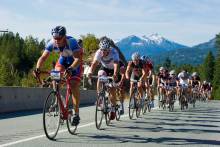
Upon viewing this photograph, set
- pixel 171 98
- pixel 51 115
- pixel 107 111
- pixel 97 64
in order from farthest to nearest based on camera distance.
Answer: pixel 171 98
pixel 97 64
pixel 107 111
pixel 51 115

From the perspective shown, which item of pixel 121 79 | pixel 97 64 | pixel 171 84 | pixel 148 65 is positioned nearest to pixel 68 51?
pixel 97 64

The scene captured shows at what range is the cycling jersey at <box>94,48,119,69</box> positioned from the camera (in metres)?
11.5

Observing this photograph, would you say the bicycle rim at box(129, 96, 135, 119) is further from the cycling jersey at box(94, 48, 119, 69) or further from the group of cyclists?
the cycling jersey at box(94, 48, 119, 69)

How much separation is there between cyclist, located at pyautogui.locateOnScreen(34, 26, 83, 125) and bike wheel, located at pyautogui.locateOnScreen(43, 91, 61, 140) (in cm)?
47

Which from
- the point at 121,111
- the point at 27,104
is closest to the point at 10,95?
the point at 27,104

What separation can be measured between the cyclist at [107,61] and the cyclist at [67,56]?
150 cm

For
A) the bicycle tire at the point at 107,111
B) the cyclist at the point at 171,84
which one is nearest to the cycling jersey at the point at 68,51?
the bicycle tire at the point at 107,111

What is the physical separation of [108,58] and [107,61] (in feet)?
0.30

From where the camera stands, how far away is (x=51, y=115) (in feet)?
29.7

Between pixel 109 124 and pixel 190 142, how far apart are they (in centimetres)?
287

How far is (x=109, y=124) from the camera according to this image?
11.9 metres

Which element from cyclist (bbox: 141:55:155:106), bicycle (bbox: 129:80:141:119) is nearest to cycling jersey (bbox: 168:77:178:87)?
cyclist (bbox: 141:55:155:106)

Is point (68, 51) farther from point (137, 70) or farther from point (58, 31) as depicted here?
point (137, 70)

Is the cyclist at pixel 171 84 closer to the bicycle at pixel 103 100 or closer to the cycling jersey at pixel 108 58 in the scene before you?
the cycling jersey at pixel 108 58
